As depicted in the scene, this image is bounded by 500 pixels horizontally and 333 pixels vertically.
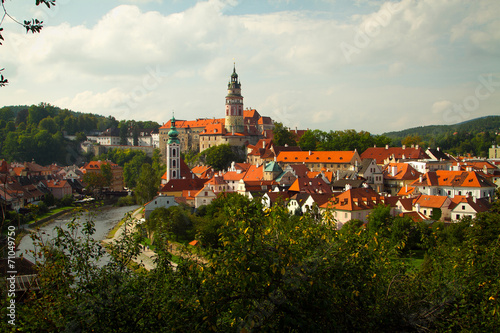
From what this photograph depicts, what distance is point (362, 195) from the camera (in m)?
28.2

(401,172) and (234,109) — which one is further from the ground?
(234,109)

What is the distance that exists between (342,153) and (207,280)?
44021 millimetres

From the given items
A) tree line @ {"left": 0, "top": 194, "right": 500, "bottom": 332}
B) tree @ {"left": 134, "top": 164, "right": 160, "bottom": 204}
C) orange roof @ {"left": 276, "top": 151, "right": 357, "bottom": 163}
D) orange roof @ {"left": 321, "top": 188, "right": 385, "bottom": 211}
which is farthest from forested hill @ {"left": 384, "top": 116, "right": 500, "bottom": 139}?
tree line @ {"left": 0, "top": 194, "right": 500, "bottom": 332}

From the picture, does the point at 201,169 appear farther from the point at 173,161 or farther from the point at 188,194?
the point at 188,194

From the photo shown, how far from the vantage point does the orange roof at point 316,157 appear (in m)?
46.3

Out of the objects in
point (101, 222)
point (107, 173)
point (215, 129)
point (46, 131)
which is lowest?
point (101, 222)

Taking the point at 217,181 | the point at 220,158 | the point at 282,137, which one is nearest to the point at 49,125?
the point at 220,158

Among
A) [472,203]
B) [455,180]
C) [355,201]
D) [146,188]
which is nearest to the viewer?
[355,201]

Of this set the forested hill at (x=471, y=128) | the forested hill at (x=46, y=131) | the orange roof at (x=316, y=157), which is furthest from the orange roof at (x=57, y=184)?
the forested hill at (x=471, y=128)

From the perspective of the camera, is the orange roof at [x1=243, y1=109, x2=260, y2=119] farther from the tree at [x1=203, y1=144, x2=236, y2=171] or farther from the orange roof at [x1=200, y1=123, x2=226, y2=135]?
the tree at [x1=203, y1=144, x2=236, y2=171]

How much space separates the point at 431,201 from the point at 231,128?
38973 mm

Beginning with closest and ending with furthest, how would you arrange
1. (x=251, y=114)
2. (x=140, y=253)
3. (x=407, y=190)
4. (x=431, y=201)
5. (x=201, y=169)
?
(x=140, y=253) < (x=431, y=201) < (x=407, y=190) < (x=201, y=169) < (x=251, y=114)

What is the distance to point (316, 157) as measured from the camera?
47781 millimetres

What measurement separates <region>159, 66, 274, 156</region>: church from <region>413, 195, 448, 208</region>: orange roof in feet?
111
